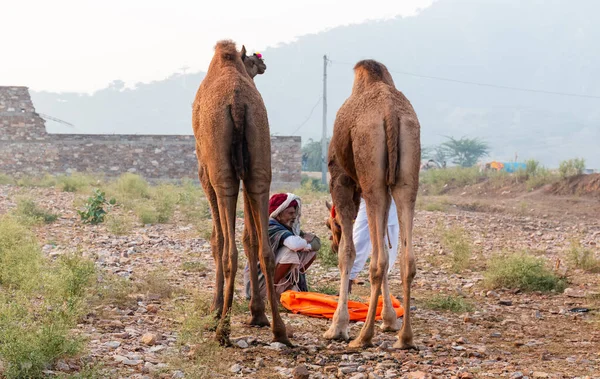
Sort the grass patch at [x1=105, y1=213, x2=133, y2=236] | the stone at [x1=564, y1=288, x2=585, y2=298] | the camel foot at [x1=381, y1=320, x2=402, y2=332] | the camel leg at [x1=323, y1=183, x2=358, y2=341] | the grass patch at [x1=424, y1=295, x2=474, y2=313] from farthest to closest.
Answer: the grass patch at [x1=105, y1=213, x2=133, y2=236] < the stone at [x1=564, y1=288, x2=585, y2=298] < the grass patch at [x1=424, y1=295, x2=474, y2=313] < the camel foot at [x1=381, y1=320, x2=402, y2=332] < the camel leg at [x1=323, y1=183, x2=358, y2=341]

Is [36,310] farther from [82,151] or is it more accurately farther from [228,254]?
[82,151]

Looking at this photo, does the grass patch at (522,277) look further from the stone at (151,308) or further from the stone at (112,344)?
the stone at (112,344)

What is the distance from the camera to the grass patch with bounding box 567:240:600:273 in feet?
32.9

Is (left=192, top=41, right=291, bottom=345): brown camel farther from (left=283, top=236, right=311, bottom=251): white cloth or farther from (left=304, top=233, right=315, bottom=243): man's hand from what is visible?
(left=304, top=233, right=315, bottom=243): man's hand

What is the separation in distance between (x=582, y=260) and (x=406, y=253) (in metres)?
5.62

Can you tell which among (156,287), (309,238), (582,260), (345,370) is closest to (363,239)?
(309,238)

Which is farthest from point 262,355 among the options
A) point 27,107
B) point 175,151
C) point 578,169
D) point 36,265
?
point 27,107

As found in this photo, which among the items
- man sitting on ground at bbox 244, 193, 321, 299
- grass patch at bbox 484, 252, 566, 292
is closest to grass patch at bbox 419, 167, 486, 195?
grass patch at bbox 484, 252, 566, 292

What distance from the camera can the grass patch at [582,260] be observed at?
10.0 meters

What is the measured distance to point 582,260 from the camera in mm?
10133

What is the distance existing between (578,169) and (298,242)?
2179 cm

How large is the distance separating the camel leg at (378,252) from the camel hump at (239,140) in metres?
1.00

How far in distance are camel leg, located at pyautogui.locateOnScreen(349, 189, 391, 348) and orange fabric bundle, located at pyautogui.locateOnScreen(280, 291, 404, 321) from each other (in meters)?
0.98

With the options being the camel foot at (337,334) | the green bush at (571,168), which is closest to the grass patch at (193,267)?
the camel foot at (337,334)
